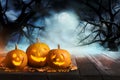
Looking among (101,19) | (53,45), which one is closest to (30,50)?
(53,45)

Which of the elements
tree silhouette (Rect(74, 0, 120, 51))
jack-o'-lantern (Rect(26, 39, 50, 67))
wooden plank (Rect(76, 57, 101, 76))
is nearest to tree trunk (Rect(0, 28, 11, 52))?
tree silhouette (Rect(74, 0, 120, 51))

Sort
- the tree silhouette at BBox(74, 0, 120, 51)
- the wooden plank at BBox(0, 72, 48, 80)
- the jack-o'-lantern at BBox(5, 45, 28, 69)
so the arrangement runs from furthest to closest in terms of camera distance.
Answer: the tree silhouette at BBox(74, 0, 120, 51) → the jack-o'-lantern at BBox(5, 45, 28, 69) → the wooden plank at BBox(0, 72, 48, 80)

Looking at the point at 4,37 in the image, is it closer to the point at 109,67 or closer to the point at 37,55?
the point at 37,55

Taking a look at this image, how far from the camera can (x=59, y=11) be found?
86.4 inches

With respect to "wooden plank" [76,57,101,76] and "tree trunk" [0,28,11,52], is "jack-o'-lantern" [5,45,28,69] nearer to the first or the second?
"wooden plank" [76,57,101,76]

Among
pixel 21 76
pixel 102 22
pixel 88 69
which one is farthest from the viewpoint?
pixel 102 22

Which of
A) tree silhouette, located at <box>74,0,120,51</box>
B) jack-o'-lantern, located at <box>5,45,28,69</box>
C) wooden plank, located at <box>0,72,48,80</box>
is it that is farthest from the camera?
tree silhouette, located at <box>74,0,120,51</box>

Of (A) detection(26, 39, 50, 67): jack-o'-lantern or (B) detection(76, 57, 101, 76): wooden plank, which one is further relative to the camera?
(A) detection(26, 39, 50, 67): jack-o'-lantern

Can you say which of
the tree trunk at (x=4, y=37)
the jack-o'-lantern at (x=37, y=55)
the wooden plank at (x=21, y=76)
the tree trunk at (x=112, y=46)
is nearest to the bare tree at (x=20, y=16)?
the tree trunk at (x=4, y=37)

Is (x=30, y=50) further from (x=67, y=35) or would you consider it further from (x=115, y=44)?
(x=115, y=44)

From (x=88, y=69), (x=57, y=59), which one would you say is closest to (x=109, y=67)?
(x=88, y=69)

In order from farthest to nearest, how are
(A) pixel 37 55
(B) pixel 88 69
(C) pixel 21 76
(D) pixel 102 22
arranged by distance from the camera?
(D) pixel 102 22 < (A) pixel 37 55 < (B) pixel 88 69 < (C) pixel 21 76

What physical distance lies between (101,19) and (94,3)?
148mm

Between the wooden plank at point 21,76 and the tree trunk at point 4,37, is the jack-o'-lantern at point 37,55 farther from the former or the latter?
the tree trunk at point 4,37
